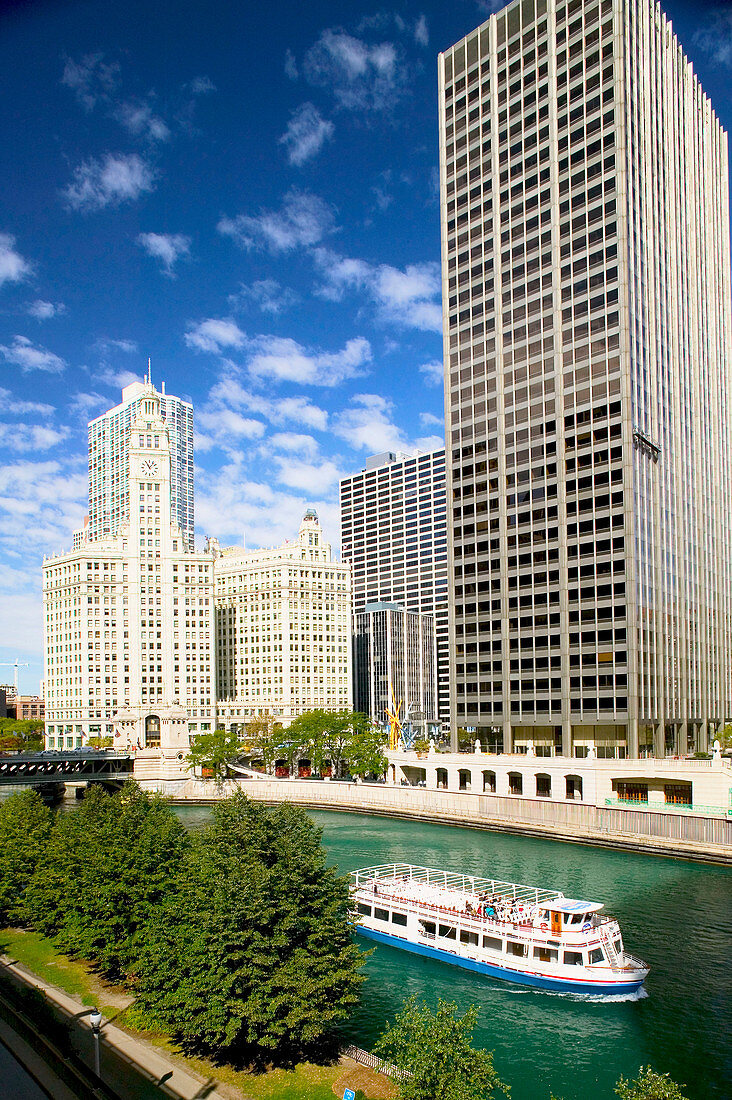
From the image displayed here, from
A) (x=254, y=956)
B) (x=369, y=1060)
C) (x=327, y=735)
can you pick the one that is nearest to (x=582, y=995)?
(x=369, y=1060)

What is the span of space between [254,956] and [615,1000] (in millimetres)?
26647

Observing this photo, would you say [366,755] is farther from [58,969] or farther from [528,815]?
[58,969]

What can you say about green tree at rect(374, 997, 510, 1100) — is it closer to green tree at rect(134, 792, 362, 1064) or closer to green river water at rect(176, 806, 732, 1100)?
green tree at rect(134, 792, 362, 1064)

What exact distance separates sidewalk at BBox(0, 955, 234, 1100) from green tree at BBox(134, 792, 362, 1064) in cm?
138

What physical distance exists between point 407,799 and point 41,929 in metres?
79.4

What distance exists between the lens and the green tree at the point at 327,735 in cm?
17200

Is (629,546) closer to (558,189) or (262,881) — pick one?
(558,189)

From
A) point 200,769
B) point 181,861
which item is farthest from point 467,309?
point 181,861

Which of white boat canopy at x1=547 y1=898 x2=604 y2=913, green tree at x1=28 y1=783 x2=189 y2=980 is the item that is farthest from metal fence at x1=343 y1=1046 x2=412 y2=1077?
white boat canopy at x1=547 y1=898 x2=604 y2=913

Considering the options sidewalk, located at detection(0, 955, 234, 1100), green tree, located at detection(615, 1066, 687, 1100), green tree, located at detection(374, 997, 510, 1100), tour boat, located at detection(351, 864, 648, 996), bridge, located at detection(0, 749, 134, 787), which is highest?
green tree, located at detection(615, 1066, 687, 1100)

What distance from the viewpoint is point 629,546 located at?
129m

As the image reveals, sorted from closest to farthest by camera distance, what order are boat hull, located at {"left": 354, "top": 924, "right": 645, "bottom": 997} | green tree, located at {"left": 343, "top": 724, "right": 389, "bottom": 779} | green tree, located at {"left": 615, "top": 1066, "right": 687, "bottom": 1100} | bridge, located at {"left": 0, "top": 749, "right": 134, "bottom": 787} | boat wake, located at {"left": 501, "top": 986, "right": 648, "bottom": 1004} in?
green tree, located at {"left": 615, "top": 1066, "right": 687, "bottom": 1100} < boat wake, located at {"left": 501, "top": 986, "right": 648, "bottom": 1004} < boat hull, located at {"left": 354, "top": 924, "right": 645, "bottom": 997} < bridge, located at {"left": 0, "top": 749, "right": 134, "bottom": 787} < green tree, located at {"left": 343, "top": 724, "right": 389, "bottom": 779}

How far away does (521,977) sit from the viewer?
5594 centimetres

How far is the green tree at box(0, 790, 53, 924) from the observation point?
63125 mm
